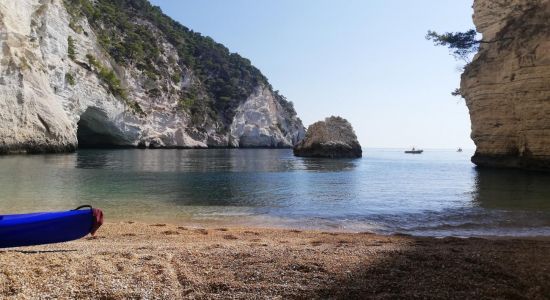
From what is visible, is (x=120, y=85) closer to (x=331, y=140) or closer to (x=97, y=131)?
(x=97, y=131)

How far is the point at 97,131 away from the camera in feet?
210

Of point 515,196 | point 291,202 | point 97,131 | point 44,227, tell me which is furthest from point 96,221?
point 97,131

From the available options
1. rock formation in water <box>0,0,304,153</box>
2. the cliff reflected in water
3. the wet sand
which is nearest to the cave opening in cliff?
rock formation in water <box>0,0,304,153</box>

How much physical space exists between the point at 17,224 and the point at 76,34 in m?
57.7

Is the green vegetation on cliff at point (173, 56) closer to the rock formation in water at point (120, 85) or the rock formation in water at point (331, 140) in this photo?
the rock formation in water at point (120, 85)

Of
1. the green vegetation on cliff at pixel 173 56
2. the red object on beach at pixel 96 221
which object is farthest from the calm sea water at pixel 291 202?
the green vegetation on cliff at pixel 173 56

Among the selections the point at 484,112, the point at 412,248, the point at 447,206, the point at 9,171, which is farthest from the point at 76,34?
the point at 412,248

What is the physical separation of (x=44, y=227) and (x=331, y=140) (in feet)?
186

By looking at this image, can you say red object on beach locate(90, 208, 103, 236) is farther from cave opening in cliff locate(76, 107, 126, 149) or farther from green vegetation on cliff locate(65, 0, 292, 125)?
green vegetation on cliff locate(65, 0, 292, 125)

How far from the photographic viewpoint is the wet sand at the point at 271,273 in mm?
4980

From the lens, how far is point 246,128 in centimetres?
10600

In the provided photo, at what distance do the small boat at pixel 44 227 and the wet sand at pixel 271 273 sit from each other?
0.79 feet

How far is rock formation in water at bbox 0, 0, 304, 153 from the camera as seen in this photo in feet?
133

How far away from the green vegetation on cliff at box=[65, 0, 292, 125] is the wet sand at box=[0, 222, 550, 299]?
198 feet
